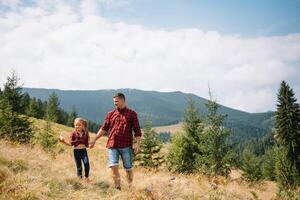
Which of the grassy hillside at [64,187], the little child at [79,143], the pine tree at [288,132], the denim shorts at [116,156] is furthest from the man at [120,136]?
the pine tree at [288,132]

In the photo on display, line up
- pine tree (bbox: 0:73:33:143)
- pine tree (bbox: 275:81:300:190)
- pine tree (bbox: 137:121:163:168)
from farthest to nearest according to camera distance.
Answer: pine tree (bbox: 275:81:300:190)
pine tree (bbox: 137:121:163:168)
pine tree (bbox: 0:73:33:143)

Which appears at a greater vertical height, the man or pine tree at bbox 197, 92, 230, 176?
the man

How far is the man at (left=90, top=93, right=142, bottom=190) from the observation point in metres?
9.22

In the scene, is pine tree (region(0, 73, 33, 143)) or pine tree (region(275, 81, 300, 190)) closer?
pine tree (region(0, 73, 33, 143))

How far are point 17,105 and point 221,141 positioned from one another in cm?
1538

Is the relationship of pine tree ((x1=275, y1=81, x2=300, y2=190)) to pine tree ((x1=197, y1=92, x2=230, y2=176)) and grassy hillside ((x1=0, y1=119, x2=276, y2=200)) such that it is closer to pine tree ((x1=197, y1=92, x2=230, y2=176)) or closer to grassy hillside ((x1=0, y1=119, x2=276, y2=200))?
pine tree ((x1=197, y1=92, x2=230, y2=176))

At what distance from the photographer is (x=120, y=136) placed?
9289 millimetres

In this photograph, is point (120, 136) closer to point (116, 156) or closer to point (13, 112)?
point (116, 156)

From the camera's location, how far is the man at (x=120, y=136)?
922cm

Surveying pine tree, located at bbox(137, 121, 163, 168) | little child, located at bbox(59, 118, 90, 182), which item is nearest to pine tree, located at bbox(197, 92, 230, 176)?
pine tree, located at bbox(137, 121, 163, 168)

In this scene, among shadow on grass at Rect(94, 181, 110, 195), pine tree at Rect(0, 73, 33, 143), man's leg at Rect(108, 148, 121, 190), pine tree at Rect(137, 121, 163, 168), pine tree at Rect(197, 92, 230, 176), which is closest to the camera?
shadow on grass at Rect(94, 181, 110, 195)

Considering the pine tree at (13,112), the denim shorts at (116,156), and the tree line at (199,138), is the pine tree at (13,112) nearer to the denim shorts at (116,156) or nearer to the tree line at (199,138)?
the tree line at (199,138)

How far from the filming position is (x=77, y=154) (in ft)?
33.1

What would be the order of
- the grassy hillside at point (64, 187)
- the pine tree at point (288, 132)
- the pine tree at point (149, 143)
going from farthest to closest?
the pine tree at point (288, 132) < the pine tree at point (149, 143) < the grassy hillside at point (64, 187)
